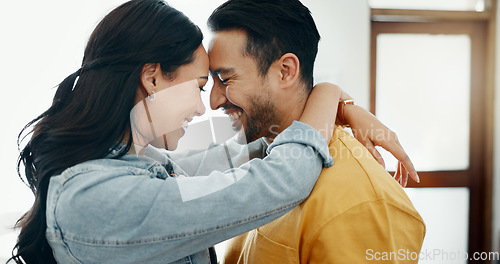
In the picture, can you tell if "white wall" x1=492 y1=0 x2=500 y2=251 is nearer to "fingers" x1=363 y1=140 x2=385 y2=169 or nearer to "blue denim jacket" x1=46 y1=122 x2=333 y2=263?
"fingers" x1=363 y1=140 x2=385 y2=169

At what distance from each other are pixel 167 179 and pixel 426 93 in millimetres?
2251

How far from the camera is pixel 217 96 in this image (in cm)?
102

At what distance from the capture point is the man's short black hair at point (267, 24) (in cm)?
97

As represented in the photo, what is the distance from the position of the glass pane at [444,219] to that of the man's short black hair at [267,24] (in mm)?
1879

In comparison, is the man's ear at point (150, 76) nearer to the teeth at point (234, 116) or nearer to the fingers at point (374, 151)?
the teeth at point (234, 116)

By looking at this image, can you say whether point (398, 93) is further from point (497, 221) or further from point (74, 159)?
point (74, 159)

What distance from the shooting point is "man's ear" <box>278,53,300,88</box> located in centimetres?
99

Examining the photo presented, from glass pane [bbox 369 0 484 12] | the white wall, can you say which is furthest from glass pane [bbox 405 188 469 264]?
glass pane [bbox 369 0 484 12]

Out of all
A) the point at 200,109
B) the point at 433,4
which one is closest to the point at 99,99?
the point at 200,109

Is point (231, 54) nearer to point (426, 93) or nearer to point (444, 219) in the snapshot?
point (426, 93)

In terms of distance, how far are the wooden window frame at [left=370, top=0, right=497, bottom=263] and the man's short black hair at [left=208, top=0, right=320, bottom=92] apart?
155cm

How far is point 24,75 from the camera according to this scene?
1.42m

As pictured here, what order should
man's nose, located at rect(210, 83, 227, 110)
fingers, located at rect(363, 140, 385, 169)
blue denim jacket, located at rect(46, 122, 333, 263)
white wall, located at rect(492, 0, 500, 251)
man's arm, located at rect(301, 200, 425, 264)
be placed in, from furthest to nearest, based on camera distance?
white wall, located at rect(492, 0, 500, 251) < man's nose, located at rect(210, 83, 227, 110) < fingers, located at rect(363, 140, 385, 169) < man's arm, located at rect(301, 200, 425, 264) < blue denim jacket, located at rect(46, 122, 333, 263)

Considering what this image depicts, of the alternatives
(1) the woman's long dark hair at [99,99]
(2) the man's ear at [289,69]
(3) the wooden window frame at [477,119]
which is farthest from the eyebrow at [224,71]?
(3) the wooden window frame at [477,119]
